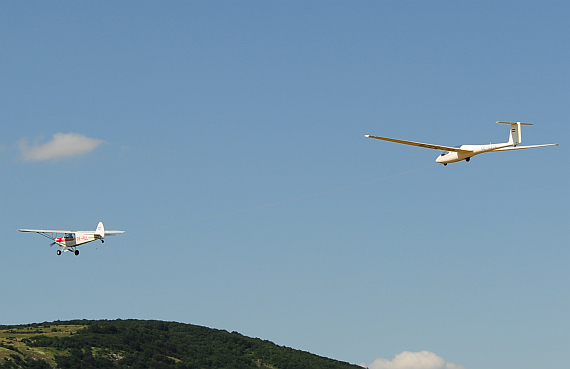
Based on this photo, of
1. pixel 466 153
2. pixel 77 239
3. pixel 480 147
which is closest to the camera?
pixel 480 147

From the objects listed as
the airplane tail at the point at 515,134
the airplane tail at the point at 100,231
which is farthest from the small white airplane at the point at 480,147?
the airplane tail at the point at 100,231

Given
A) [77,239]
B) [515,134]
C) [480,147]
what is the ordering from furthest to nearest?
[77,239], [480,147], [515,134]

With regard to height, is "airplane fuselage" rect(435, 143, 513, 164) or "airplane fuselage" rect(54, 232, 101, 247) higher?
"airplane fuselage" rect(435, 143, 513, 164)

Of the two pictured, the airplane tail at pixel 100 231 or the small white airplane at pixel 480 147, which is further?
the airplane tail at pixel 100 231

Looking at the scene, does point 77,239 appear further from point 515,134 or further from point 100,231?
point 515,134

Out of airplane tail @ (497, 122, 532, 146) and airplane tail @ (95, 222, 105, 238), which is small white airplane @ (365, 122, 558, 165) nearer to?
airplane tail @ (497, 122, 532, 146)

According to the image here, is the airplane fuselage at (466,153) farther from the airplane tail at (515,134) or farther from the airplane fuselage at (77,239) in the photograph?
the airplane fuselage at (77,239)

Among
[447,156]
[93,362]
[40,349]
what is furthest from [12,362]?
[447,156]

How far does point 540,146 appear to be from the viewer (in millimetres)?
79062

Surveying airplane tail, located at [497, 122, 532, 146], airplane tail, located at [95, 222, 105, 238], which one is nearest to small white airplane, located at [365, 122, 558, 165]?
airplane tail, located at [497, 122, 532, 146]

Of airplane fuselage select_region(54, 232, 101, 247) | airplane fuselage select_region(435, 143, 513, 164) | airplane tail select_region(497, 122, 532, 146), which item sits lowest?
airplane fuselage select_region(54, 232, 101, 247)

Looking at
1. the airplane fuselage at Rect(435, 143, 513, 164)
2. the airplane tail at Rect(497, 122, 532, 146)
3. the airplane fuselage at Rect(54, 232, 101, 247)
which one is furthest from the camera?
the airplane fuselage at Rect(54, 232, 101, 247)

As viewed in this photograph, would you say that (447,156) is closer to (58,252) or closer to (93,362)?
(58,252)

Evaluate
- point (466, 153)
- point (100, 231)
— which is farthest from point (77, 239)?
point (466, 153)
